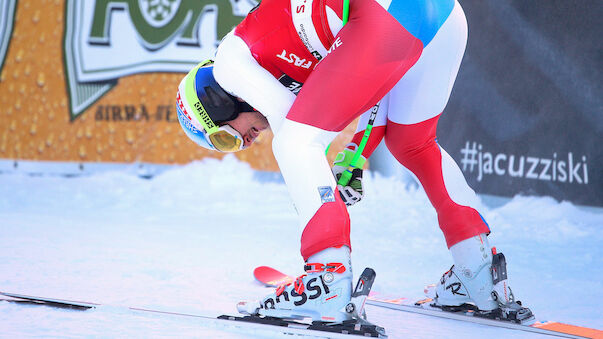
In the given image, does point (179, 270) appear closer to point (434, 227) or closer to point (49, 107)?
point (434, 227)

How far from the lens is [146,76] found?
555 cm

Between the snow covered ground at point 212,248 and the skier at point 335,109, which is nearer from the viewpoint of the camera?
the skier at point 335,109

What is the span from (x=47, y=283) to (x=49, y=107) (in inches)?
159

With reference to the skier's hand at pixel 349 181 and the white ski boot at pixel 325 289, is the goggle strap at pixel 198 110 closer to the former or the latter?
the skier's hand at pixel 349 181

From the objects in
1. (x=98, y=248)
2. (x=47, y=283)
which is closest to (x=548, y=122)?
(x=98, y=248)

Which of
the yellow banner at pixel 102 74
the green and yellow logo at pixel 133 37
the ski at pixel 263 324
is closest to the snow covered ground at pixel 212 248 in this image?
the ski at pixel 263 324

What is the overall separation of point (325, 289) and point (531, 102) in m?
2.54

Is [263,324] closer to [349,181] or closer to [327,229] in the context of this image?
[327,229]

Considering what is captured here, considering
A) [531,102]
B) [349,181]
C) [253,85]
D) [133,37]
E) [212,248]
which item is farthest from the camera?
[133,37]

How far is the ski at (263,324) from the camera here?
61.1 inches

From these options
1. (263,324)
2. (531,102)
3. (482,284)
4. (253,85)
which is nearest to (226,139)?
(253,85)

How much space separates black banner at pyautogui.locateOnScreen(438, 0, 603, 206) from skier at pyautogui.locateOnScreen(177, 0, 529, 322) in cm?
179

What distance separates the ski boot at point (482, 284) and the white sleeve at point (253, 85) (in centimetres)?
71

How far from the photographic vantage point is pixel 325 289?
62.7 inches
